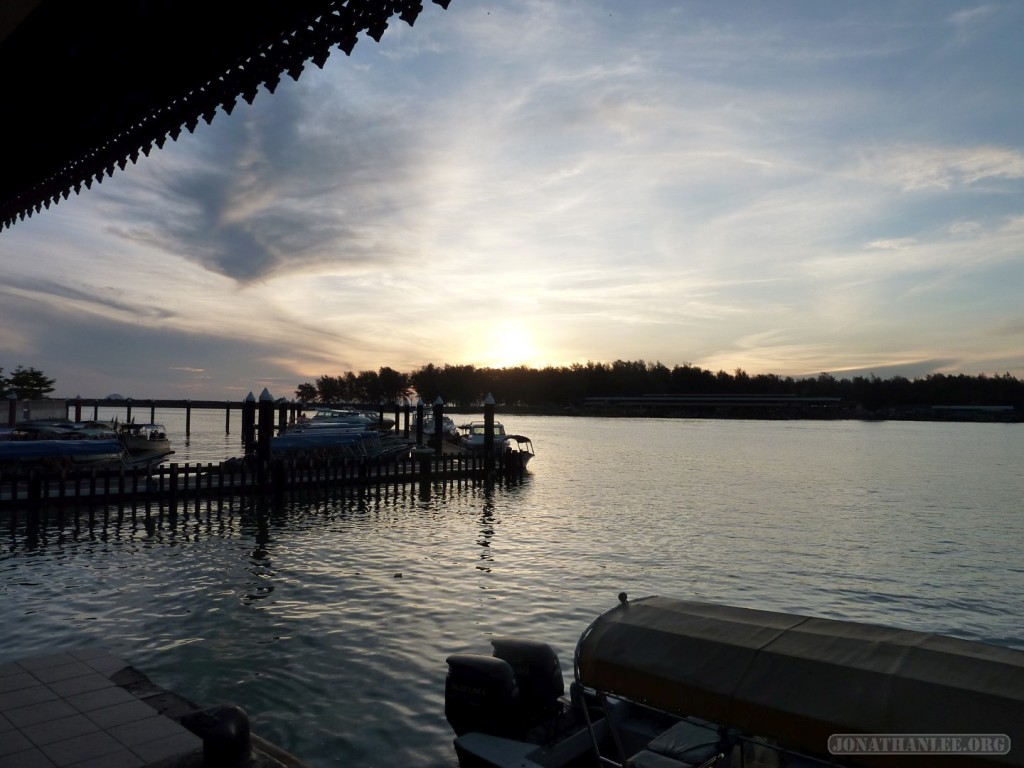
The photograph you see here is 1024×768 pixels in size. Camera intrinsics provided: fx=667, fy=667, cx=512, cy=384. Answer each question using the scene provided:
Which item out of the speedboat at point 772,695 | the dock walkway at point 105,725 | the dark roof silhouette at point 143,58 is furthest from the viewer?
the dock walkway at point 105,725

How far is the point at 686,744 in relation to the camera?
593 cm

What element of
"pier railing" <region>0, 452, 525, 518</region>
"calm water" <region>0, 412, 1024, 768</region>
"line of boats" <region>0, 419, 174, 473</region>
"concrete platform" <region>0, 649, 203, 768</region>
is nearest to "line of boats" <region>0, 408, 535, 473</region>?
"line of boats" <region>0, 419, 174, 473</region>

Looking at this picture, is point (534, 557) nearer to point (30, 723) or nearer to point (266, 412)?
point (30, 723)

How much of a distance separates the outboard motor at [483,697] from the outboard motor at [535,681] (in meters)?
0.15

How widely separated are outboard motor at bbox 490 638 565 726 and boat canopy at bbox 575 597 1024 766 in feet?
6.26

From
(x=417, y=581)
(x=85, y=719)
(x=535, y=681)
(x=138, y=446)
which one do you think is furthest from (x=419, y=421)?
(x=535, y=681)

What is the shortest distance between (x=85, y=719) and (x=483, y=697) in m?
4.64

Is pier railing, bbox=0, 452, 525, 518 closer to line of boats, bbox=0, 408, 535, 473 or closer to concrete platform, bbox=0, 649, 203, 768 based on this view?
line of boats, bbox=0, 408, 535, 473

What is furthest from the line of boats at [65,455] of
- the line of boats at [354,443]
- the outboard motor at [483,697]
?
the outboard motor at [483,697]

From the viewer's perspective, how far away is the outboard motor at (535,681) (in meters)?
7.28

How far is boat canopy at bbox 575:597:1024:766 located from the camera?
13.9 ft

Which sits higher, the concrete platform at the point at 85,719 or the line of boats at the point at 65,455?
the line of boats at the point at 65,455

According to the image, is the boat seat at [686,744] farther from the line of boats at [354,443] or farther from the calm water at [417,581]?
the line of boats at [354,443]

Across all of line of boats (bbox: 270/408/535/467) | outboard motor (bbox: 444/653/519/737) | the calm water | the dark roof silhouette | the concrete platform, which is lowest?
the calm water
